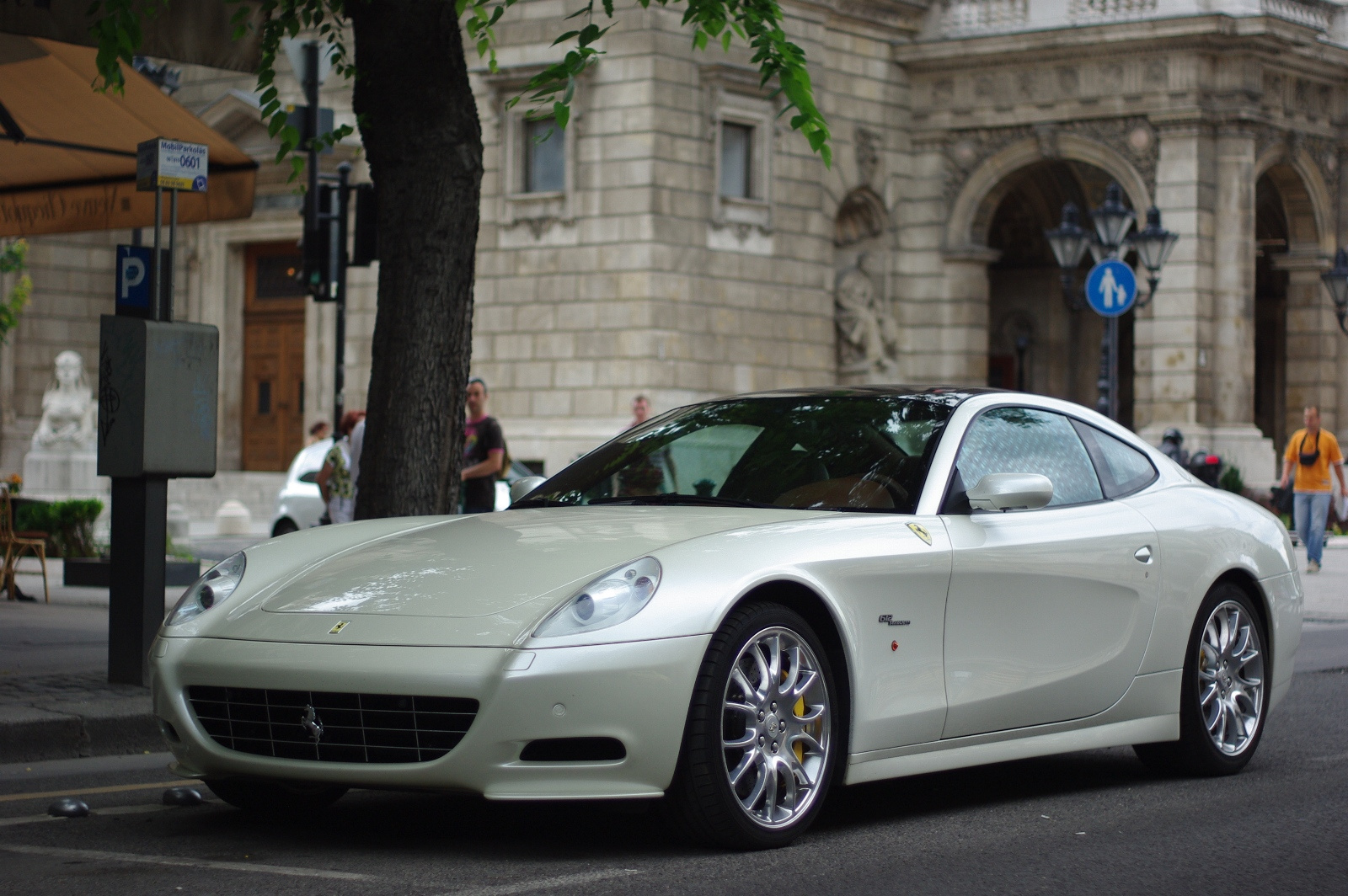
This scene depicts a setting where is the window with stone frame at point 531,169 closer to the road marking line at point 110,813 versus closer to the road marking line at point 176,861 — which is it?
the road marking line at point 110,813

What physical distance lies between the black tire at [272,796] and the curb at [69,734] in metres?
1.80

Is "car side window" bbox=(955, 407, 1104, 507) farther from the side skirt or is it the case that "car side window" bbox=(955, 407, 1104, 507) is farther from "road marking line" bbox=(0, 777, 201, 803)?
"road marking line" bbox=(0, 777, 201, 803)

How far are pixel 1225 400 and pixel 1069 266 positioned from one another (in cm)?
1012

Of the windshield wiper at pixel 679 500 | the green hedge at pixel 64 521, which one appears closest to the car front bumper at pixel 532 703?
the windshield wiper at pixel 679 500

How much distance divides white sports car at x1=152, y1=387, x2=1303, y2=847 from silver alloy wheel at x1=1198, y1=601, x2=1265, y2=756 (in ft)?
0.05

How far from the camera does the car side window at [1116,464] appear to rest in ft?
23.6

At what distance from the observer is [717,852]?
543 cm

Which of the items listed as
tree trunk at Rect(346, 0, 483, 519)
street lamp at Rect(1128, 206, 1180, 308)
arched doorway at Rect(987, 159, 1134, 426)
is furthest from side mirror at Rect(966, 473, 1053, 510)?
arched doorway at Rect(987, 159, 1134, 426)

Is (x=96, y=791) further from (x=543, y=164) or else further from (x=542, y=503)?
(x=543, y=164)

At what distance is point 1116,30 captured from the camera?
32.5 m

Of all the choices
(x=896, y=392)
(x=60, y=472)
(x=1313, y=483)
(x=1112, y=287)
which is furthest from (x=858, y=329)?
(x=896, y=392)

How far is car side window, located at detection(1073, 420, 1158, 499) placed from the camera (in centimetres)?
719

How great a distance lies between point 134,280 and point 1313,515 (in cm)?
1528

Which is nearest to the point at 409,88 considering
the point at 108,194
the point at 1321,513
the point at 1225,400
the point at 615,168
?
the point at 108,194
